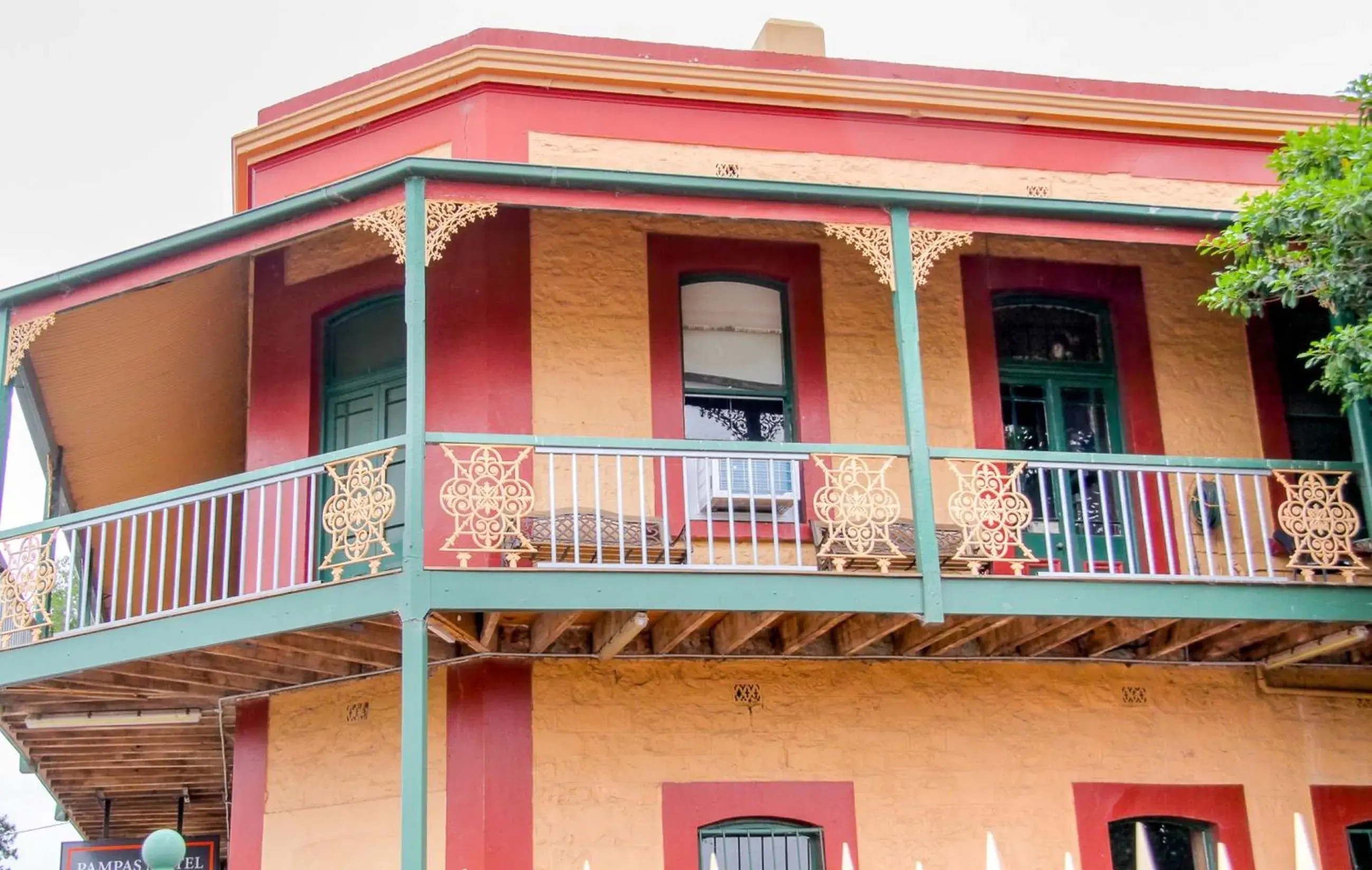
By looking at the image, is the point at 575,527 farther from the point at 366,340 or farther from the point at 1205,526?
the point at 1205,526

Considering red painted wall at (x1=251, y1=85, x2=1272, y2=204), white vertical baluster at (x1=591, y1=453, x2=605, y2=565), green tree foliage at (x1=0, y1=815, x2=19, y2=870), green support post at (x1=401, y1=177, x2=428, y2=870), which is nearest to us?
green support post at (x1=401, y1=177, x2=428, y2=870)

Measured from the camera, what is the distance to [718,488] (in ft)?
39.5

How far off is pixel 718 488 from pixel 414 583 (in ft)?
9.13

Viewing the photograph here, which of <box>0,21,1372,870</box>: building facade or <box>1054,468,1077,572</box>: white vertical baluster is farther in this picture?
<box>1054,468,1077,572</box>: white vertical baluster

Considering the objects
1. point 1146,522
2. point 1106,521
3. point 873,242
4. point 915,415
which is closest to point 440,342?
point 873,242

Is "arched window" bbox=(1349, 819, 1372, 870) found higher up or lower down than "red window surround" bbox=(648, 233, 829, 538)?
lower down

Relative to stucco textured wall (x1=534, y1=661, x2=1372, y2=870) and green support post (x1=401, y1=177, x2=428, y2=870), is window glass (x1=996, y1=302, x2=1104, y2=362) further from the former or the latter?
green support post (x1=401, y1=177, x2=428, y2=870)

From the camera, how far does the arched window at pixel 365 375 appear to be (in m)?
12.7

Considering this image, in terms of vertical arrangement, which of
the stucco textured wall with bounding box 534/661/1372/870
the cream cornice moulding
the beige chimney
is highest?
the beige chimney

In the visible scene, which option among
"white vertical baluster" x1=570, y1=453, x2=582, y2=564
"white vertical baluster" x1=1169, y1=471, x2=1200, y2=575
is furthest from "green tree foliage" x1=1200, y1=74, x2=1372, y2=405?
"white vertical baluster" x1=570, y1=453, x2=582, y2=564

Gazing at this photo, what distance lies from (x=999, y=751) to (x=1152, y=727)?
1220mm

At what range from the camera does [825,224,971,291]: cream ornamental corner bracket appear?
1123cm

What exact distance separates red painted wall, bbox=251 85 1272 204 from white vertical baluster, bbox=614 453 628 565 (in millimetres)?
2711

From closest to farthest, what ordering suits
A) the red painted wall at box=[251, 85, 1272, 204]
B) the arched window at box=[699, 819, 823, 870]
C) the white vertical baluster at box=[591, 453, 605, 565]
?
the white vertical baluster at box=[591, 453, 605, 565] < the arched window at box=[699, 819, 823, 870] < the red painted wall at box=[251, 85, 1272, 204]
